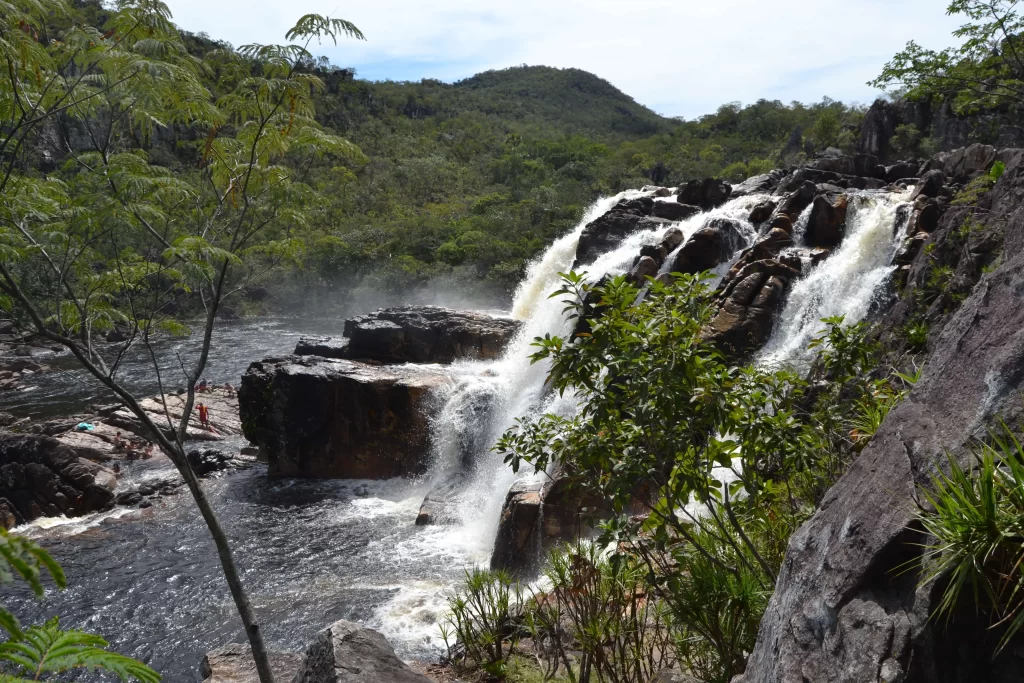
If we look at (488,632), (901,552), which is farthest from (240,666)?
(901,552)

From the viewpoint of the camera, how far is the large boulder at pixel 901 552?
8.36 ft

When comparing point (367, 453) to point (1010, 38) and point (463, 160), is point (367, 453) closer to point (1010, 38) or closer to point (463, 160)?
point (1010, 38)

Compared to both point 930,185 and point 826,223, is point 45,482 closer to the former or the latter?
point 826,223

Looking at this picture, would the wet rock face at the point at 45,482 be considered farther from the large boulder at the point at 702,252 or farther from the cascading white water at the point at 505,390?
the large boulder at the point at 702,252

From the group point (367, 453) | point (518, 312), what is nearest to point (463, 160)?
point (518, 312)

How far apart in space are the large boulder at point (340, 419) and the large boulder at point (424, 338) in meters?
2.19

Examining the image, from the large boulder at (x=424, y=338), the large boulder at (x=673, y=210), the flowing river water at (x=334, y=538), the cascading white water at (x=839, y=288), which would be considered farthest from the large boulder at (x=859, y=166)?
the large boulder at (x=424, y=338)

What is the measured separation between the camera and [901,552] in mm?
2898

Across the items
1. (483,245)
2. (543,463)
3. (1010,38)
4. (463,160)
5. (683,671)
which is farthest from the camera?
(463,160)

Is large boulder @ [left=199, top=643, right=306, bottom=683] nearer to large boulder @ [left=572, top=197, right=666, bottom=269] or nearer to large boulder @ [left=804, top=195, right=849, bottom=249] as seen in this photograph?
large boulder @ [left=804, top=195, right=849, bottom=249]

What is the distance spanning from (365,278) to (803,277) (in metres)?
33.2

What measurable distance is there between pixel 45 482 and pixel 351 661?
12.8 metres

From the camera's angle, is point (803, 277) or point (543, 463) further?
point (803, 277)

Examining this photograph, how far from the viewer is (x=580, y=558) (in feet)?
17.9
